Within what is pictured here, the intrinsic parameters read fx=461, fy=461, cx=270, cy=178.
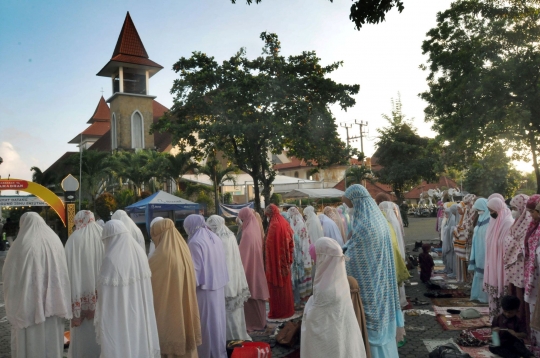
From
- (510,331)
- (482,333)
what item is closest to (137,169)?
(482,333)

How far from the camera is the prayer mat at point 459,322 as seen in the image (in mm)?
5898

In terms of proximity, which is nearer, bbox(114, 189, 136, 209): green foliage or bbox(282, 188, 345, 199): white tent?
bbox(282, 188, 345, 199): white tent

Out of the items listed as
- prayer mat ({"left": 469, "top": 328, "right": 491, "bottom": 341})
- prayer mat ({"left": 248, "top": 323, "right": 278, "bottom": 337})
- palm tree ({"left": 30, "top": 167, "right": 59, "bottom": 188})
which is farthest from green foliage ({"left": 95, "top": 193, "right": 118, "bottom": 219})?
prayer mat ({"left": 469, "top": 328, "right": 491, "bottom": 341})

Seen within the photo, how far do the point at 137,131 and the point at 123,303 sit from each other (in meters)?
34.4

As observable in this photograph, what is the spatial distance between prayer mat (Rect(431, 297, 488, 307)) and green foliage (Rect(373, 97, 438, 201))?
19641mm

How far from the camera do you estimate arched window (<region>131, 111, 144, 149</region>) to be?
119 ft

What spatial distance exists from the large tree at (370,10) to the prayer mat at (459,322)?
3916 millimetres

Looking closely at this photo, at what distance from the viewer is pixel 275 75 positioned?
1620 cm

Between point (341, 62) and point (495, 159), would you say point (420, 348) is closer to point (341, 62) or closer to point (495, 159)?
point (341, 62)

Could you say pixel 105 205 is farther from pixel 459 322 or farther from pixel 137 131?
pixel 459 322

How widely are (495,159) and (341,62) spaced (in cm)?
827

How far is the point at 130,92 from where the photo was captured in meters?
36.4

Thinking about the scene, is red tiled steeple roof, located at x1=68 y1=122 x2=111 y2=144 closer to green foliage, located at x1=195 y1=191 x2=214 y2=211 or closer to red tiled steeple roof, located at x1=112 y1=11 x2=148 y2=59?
red tiled steeple roof, located at x1=112 y1=11 x2=148 y2=59

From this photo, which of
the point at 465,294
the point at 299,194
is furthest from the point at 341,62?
the point at 465,294
